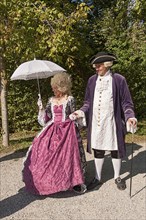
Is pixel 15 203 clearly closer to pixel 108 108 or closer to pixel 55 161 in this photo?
pixel 55 161

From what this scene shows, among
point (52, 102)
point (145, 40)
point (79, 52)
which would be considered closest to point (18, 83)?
point (79, 52)

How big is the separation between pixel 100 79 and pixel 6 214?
1997mm

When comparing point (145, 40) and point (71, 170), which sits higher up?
point (145, 40)

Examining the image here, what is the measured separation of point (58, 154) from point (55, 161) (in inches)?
3.7

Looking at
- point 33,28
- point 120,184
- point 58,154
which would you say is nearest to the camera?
point 58,154

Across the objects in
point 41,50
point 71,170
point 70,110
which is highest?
point 41,50

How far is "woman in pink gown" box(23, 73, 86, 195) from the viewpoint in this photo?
391cm

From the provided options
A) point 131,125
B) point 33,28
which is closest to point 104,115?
point 131,125

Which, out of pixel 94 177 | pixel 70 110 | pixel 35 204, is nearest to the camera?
pixel 35 204

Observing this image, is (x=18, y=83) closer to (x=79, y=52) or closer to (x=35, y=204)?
(x=79, y=52)

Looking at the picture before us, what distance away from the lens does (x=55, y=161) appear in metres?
3.95

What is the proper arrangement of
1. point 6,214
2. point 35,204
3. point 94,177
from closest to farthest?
point 6,214
point 35,204
point 94,177

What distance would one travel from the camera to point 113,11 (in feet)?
28.1

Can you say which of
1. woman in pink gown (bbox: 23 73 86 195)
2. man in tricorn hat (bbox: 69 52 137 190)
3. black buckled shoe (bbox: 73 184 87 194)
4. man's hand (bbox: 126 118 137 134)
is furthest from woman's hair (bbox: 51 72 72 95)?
black buckled shoe (bbox: 73 184 87 194)
